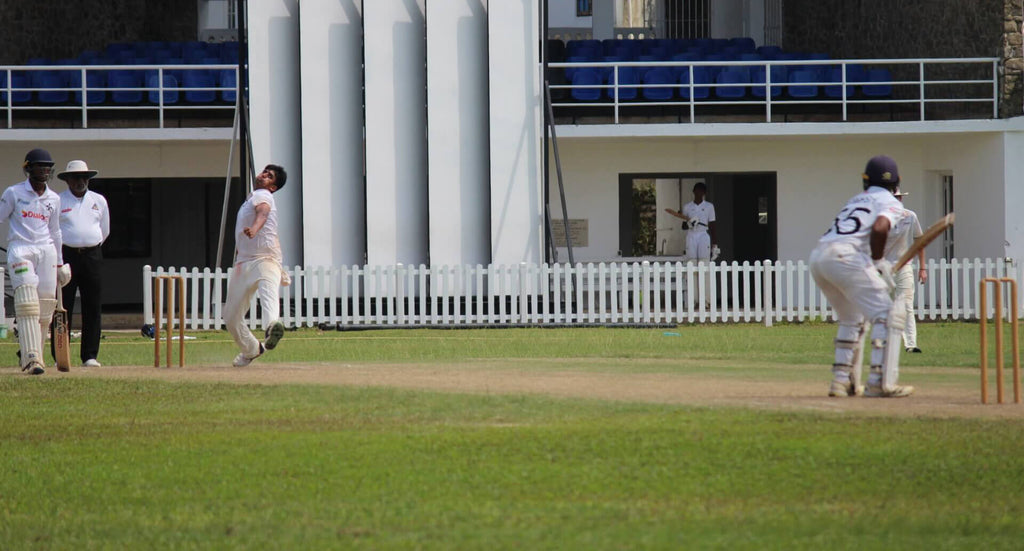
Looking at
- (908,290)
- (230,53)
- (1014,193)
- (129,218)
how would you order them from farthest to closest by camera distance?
(129,218) → (230,53) → (1014,193) → (908,290)

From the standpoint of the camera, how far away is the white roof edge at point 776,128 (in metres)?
24.0

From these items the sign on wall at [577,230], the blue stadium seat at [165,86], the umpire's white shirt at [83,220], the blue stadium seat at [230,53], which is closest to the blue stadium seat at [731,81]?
the sign on wall at [577,230]

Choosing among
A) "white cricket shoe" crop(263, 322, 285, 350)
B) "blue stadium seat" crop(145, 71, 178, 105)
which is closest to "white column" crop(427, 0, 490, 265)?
"blue stadium seat" crop(145, 71, 178, 105)

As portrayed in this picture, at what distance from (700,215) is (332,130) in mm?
6873

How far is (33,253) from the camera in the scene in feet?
41.6

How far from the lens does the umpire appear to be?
14.1m

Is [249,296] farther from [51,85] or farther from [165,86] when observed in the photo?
[51,85]

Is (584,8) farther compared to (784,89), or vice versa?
(584,8)

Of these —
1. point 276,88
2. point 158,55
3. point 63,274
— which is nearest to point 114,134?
point 276,88

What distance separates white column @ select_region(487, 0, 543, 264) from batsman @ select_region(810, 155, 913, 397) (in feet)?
41.3

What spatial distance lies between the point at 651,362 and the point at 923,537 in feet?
25.9

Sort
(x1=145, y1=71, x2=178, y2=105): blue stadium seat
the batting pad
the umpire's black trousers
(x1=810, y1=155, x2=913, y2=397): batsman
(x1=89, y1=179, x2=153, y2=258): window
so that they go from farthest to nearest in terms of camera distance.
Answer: (x1=89, y1=179, x2=153, y2=258): window < (x1=145, y1=71, x2=178, y2=105): blue stadium seat < the umpire's black trousers < the batting pad < (x1=810, y1=155, x2=913, y2=397): batsman

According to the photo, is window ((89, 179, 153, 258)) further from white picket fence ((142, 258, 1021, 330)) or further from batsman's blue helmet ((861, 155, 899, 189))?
batsman's blue helmet ((861, 155, 899, 189))

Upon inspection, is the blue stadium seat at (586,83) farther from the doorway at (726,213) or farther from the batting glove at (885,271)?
the batting glove at (885,271)
